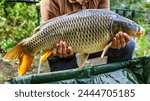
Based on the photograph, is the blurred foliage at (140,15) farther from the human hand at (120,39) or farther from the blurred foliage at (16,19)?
the human hand at (120,39)

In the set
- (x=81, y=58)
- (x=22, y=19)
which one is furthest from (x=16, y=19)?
(x=81, y=58)

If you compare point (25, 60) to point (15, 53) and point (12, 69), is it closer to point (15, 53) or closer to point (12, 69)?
point (15, 53)

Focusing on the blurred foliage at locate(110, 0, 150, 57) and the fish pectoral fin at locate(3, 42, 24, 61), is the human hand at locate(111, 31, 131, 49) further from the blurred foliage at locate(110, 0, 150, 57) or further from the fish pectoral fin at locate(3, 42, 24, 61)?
the blurred foliage at locate(110, 0, 150, 57)

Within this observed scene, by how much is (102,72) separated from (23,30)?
66 centimetres

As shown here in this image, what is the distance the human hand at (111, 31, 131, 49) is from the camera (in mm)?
1443

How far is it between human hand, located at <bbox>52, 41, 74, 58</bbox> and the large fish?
11 millimetres

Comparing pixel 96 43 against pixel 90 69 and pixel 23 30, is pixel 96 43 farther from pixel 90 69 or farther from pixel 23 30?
pixel 23 30

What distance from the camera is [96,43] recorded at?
1452 mm

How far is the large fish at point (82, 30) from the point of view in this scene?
1438 mm

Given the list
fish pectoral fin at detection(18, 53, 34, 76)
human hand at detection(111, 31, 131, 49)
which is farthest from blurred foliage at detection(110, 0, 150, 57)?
fish pectoral fin at detection(18, 53, 34, 76)

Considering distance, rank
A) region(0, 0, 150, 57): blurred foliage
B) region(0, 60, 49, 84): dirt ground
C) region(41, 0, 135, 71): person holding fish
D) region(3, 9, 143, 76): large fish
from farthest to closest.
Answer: region(0, 0, 150, 57): blurred foliage, region(0, 60, 49, 84): dirt ground, region(41, 0, 135, 71): person holding fish, region(3, 9, 143, 76): large fish

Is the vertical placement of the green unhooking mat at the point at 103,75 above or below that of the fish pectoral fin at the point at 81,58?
below

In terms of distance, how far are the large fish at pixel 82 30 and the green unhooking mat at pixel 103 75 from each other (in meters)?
0.08

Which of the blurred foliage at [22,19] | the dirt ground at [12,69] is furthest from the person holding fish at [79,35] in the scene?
the blurred foliage at [22,19]
